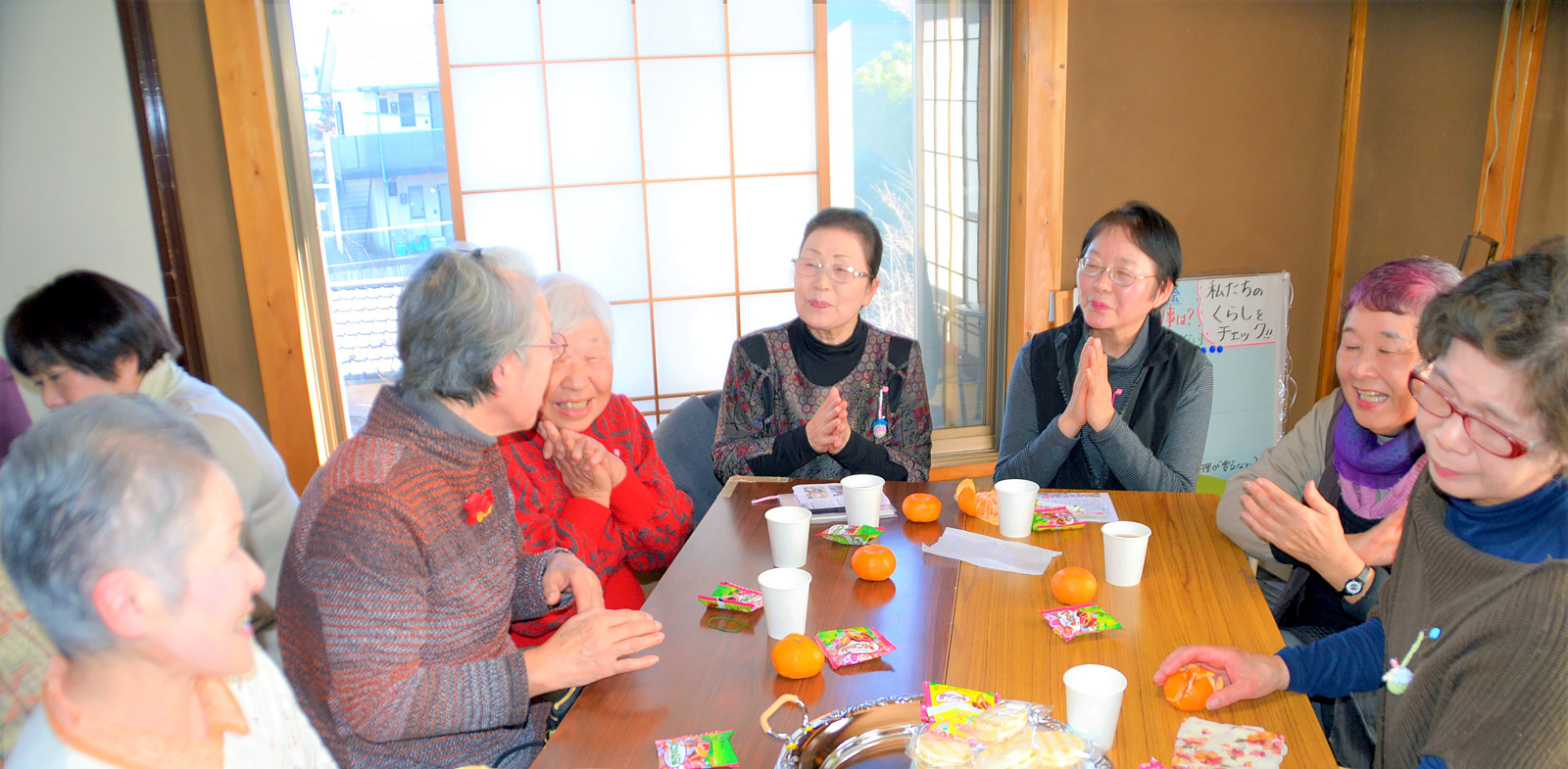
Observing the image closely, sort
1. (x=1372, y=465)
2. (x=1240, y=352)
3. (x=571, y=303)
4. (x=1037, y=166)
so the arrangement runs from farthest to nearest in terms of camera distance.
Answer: (x=1240, y=352) → (x=1037, y=166) → (x=571, y=303) → (x=1372, y=465)

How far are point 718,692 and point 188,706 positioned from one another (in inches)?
22.9

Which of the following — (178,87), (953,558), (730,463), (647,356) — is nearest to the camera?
(953,558)

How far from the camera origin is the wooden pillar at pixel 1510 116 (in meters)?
2.85

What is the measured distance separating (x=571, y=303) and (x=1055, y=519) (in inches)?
41.8

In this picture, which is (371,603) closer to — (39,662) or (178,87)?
(39,662)

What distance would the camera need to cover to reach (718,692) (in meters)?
1.16

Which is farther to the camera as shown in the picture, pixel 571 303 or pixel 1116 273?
pixel 1116 273

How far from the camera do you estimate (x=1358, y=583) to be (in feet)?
4.87

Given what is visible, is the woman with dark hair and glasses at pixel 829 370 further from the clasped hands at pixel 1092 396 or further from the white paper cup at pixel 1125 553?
the white paper cup at pixel 1125 553

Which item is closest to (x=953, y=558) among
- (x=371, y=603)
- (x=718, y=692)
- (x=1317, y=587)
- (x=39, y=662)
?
(x=718, y=692)

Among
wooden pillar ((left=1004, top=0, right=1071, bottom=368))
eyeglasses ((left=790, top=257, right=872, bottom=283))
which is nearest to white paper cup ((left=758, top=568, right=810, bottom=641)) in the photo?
eyeglasses ((left=790, top=257, right=872, bottom=283))

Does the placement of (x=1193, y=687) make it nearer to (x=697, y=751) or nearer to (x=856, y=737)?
(x=856, y=737)

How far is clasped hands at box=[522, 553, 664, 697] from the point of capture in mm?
1205

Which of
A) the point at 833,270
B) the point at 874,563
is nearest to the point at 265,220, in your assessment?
the point at 833,270
